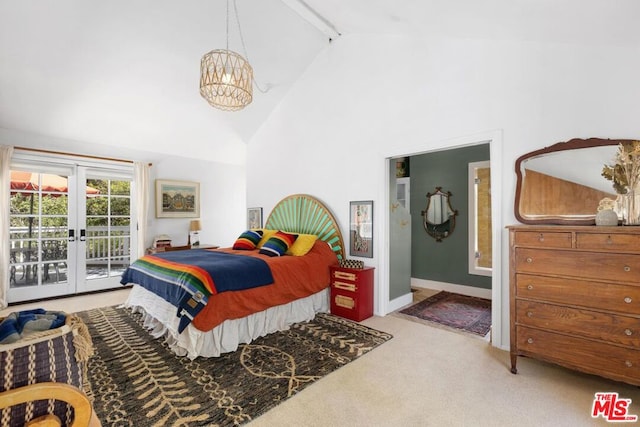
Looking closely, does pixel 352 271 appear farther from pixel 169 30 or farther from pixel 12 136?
pixel 12 136

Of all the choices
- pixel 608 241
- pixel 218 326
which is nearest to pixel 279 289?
pixel 218 326

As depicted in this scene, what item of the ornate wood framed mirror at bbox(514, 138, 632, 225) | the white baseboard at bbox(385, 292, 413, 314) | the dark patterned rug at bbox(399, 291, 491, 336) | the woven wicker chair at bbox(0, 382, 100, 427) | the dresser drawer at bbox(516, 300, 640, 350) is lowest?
the dark patterned rug at bbox(399, 291, 491, 336)

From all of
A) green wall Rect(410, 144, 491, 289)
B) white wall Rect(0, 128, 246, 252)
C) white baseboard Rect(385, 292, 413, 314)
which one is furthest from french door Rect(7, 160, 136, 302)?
green wall Rect(410, 144, 491, 289)

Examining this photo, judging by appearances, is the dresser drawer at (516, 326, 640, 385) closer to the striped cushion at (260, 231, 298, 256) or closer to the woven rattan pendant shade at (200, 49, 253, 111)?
the striped cushion at (260, 231, 298, 256)

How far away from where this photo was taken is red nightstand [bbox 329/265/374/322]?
3492mm

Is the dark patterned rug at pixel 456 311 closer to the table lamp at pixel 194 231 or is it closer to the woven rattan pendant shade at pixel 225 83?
the woven rattan pendant shade at pixel 225 83

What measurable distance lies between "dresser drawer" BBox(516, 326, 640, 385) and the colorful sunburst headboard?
2.25 m

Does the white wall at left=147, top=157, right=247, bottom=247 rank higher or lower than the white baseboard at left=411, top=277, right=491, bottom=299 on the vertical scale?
higher

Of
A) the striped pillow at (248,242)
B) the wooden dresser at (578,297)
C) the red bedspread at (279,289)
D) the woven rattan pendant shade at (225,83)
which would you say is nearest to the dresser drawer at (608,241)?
the wooden dresser at (578,297)

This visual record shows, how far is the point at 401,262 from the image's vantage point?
4129mm

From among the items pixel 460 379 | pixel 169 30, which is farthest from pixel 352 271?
pixel 169 30

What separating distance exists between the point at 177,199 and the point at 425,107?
4.71 metres

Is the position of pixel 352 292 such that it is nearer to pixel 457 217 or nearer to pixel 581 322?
pixel 581 322

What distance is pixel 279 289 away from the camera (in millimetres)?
3127
